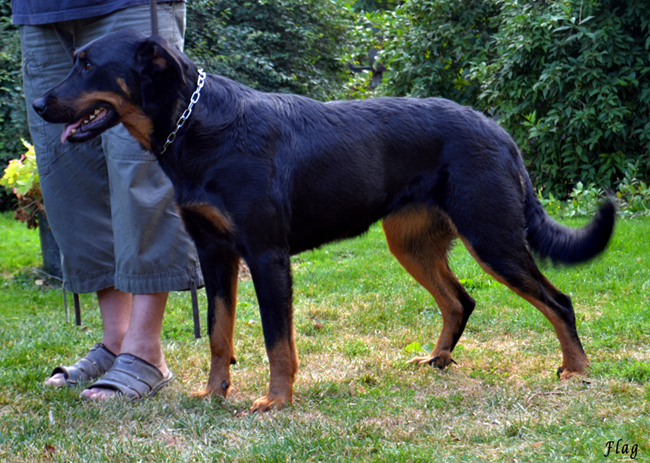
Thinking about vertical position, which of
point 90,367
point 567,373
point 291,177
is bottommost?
point 90,367

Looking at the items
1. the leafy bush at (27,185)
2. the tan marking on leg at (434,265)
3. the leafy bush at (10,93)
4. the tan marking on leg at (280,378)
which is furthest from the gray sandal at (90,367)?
the leafy bush at (10,93)

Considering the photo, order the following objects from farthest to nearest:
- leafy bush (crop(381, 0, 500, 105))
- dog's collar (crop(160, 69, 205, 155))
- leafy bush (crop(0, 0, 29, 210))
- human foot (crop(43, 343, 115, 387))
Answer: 1. leafy bush (crop(381, 0, 500, 105))
2. leafy bush (crop(0, 0, 29, 210))
3. human foot (crop(43, 343, 115, 387))
4. dog's collar (crop(160, 69, 205, 155))

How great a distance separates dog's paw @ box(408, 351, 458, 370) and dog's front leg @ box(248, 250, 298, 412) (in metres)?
0.90

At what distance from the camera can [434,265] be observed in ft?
12.1

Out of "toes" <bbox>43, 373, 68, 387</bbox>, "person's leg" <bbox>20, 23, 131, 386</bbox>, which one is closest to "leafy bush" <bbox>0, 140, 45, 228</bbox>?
"person's leg" <bbox>20, 23, 131, 386</bbox>

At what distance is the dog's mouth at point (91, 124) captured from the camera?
280 cm

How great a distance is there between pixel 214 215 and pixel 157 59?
2.29 ft

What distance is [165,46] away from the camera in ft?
9.05

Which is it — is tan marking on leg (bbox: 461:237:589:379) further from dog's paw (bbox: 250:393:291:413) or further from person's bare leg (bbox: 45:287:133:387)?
person's bare leg (bbox: 45:287:133:387)

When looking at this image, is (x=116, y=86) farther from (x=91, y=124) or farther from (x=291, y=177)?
(x=291, y=177)

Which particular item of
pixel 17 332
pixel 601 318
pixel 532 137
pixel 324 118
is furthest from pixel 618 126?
pixel 17 332

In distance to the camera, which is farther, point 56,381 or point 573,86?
point 573,86

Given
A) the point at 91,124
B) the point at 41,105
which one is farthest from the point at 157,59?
the point at 41,105

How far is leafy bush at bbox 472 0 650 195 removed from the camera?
7242 mm
